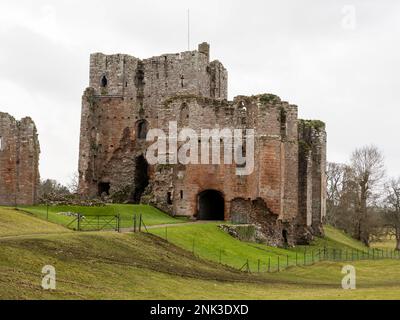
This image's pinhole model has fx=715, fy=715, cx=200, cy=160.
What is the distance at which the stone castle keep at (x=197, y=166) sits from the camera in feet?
180

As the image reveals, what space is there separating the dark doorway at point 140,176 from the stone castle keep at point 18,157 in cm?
1758

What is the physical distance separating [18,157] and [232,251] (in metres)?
17.7

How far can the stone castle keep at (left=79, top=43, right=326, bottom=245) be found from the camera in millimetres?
54812

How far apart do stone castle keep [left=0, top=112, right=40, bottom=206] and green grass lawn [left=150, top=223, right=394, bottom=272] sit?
12.7 m

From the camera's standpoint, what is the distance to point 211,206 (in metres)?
59.3

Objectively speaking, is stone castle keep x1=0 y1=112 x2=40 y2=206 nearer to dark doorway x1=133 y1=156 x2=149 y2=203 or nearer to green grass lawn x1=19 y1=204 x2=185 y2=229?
green grass lawn x1=19 y1=204 x2=185 y2=229

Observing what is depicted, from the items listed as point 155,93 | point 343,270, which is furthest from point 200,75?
point 343,270

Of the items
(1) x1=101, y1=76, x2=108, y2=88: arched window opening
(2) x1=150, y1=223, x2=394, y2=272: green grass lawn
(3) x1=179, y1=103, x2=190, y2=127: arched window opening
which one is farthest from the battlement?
(2) x1=150, y1=223, x2=394, y2=272: green grass lawn

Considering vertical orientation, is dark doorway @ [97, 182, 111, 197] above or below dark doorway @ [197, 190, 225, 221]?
above

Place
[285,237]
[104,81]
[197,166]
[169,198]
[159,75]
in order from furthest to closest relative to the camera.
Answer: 1. [104,81]
2. [159,75]
3. [285,237]
4. [197,166]
5. [169,198]

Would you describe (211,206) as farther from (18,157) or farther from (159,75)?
(18,157)

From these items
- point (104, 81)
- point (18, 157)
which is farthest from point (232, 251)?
point (104, 81)

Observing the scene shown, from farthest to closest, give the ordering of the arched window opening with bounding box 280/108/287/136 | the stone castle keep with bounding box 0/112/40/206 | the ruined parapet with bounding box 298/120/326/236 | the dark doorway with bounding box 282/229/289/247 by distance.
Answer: the ruined parapet with bounding box 298/120/326/236 → the dark doorway with bounding box 282/229/289/247 → the arched window opening with bounding box 280/108/287/136 → the stone castle keep with bounding box 0/112/40/206
